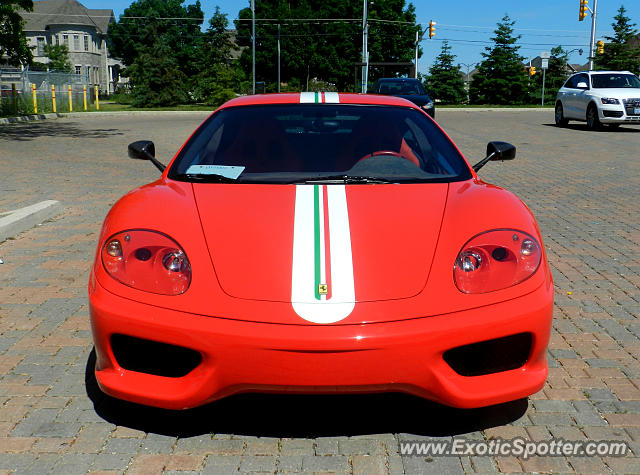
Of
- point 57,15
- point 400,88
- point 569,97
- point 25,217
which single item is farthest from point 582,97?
point 57,15

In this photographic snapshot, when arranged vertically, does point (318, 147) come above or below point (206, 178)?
above

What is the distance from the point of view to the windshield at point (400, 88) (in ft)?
76.5

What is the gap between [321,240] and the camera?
9.71ft

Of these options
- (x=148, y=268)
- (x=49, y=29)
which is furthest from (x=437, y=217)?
(x=49, y=29)

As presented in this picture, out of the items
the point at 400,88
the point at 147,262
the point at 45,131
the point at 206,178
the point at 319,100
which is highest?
the point at 400,88

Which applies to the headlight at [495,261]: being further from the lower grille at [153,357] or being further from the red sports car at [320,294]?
the lower grille at [153,357]

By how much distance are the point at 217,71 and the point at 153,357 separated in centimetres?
4891

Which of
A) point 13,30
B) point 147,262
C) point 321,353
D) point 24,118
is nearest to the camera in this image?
point 321,353

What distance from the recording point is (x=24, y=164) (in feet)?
41.2

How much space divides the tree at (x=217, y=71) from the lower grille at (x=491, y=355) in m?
43.9

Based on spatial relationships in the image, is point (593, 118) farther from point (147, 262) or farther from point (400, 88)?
point (147, 262)

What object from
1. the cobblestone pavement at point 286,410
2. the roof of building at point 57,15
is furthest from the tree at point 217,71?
the cobblestone pavement at point 286,410

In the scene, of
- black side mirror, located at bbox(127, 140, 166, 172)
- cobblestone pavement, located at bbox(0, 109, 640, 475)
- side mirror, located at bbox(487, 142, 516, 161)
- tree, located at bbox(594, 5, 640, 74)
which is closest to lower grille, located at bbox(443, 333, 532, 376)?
cobblestone pavement, located at bbox(0, 109, 640, 475)

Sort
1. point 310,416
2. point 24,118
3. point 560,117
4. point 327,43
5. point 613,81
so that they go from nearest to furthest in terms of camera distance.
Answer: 1. point 310,416
2. point 613,81
3. point 560,117
4. point 24,118
5. point 327,43
